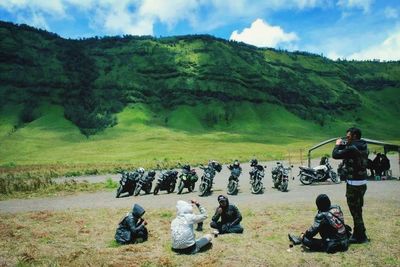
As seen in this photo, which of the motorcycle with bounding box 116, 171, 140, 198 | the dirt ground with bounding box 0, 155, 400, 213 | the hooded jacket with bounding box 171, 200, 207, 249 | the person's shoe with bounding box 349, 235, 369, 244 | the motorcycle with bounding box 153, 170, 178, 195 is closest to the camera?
the person's shoe with bounding box 349, 235, 369, 244

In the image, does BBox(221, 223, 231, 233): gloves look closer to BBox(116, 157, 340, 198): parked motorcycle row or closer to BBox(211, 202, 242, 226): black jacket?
BBox(211, 202, 242, 226): black jacket

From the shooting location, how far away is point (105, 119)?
171 m

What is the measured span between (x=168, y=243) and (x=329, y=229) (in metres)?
5.36

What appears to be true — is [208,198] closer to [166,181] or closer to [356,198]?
[166,181]

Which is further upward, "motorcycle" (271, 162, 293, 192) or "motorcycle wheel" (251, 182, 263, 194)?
"motorcycle" (271, 162, 293, 192)

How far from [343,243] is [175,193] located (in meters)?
17.3

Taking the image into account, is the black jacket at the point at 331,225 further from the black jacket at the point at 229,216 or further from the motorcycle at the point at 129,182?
the motorcycle at the point at 129,182

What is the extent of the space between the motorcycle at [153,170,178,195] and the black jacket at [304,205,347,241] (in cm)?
1722

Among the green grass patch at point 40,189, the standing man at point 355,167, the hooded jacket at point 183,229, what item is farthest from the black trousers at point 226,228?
the green grass patch at point 40,189

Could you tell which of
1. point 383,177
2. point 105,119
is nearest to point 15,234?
point 383,177

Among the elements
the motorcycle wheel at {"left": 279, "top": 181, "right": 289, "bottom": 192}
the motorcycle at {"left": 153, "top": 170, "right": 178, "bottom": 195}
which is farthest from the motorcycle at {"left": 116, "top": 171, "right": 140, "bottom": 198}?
the motorcycle wheel at {"left": 279, "top": 181, "right": 289, "bottom": 192}

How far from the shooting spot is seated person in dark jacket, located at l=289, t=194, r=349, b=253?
445 inches

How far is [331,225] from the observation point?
1131cm

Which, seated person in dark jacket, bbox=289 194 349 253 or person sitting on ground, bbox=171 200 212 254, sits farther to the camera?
person sitting on ground, bbox=171 200 212 254
